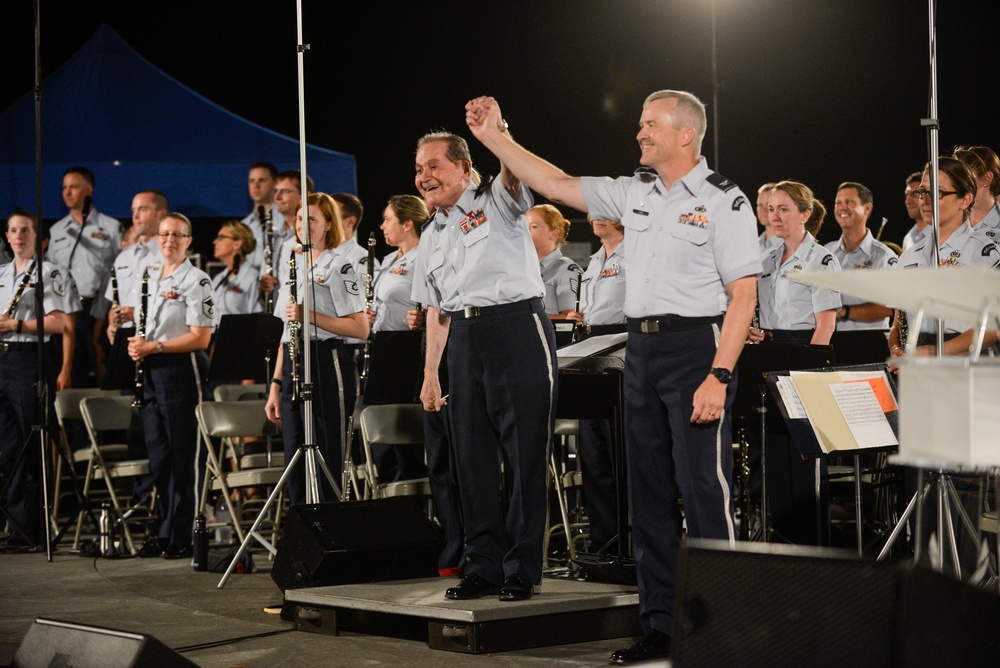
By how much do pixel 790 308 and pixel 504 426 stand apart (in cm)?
279

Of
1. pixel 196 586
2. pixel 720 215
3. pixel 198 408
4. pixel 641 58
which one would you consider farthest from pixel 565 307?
pixel 641 58

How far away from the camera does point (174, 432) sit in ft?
23.1

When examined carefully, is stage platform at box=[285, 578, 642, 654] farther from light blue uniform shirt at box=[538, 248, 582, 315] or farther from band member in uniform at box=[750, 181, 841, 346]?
light blue uniform shirt at box=[538, 248, 582, 315]

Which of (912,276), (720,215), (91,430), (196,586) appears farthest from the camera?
(91,430)

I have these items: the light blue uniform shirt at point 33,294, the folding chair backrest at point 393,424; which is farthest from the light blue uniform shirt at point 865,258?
the light blue uniform shirt at point 33,294

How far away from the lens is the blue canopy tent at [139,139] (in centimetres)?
931

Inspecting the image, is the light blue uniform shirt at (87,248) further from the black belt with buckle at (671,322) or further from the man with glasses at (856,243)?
A: the black belt with buckle at (671,322)

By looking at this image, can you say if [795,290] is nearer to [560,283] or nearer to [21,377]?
[560,283]

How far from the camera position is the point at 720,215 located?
403cm

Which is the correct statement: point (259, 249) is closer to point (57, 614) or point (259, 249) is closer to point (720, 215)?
point (57, 614)

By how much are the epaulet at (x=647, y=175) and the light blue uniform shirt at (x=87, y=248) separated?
249 inches

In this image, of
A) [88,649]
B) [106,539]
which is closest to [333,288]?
[106,539]

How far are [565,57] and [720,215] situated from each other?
7775 millimetres

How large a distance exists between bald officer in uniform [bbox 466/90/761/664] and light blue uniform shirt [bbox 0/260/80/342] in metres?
5.20
